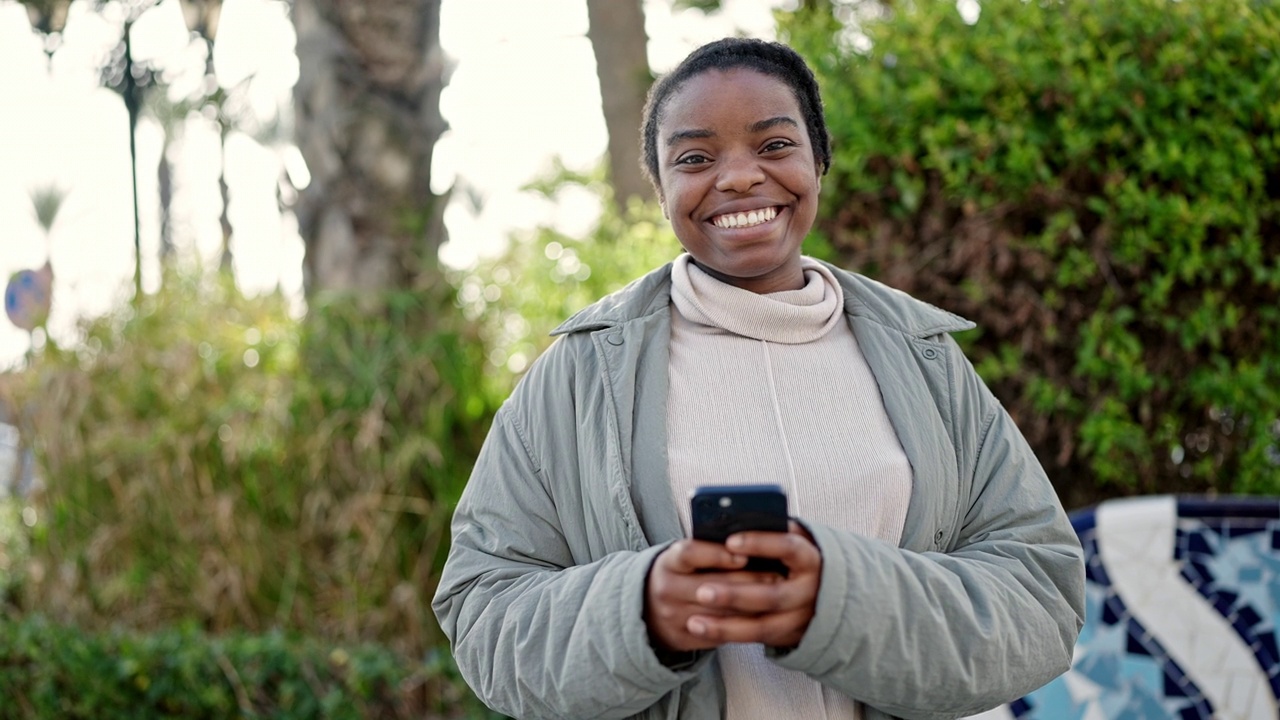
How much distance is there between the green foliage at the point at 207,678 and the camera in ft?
14.6

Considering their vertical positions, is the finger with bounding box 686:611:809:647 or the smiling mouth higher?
the smiling mouth

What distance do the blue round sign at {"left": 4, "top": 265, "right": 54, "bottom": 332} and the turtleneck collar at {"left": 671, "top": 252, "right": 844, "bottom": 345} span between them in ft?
16.4

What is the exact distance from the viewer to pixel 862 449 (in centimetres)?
198

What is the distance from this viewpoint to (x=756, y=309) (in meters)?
2.08

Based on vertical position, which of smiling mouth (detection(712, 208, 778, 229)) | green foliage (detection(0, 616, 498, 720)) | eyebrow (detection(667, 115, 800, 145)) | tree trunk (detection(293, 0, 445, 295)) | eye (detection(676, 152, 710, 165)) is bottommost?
green foliage (detection(0, 616, 498, 720))

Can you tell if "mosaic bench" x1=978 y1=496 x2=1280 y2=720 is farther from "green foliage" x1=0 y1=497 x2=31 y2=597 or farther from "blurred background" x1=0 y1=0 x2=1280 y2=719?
"green foliage" x1=0 y1=497 x2=31 y2=597

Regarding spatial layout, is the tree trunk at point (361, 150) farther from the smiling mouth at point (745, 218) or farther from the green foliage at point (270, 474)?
the smiling mouth at point (745, 218)

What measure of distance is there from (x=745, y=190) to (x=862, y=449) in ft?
1.49

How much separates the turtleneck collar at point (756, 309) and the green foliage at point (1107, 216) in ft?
6.22

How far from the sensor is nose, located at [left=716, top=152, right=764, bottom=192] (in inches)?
79.0

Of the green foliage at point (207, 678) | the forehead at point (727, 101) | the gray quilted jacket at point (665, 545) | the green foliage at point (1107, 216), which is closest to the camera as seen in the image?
the gray quilted jacket at point (665, 545)

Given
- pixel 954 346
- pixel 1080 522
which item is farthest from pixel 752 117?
pixel 1080 522

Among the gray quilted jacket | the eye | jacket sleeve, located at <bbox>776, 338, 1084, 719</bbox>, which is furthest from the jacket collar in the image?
the eye

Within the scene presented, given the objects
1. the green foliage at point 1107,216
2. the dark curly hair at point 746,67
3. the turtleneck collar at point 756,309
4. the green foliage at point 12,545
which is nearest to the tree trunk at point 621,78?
the green foliage at point 12,545
